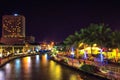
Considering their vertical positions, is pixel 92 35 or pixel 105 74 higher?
pixel 92 35

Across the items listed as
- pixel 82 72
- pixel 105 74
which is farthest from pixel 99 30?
pixel 105 74

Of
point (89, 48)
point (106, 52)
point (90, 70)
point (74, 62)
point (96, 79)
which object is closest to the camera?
point (96, 79)

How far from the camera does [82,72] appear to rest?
30000 millimetres

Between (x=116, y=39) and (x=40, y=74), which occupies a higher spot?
(x=116, y=39)

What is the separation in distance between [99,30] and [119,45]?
21.4 ft

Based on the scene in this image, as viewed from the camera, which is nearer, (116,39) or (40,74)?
(40,74)

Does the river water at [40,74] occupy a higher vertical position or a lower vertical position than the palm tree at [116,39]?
lower

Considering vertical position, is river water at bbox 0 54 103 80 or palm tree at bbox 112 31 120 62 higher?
palm tree at bbox 112 31 120 62

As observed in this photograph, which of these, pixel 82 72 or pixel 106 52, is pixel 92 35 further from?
pixel 82 72

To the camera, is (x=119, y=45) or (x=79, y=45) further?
(x=79, y=45)

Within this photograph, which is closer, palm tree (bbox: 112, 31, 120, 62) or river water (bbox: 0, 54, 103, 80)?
river water (bbox: 0, 54, 103, 80)

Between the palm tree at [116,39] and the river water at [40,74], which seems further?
the palm tree at [116,39]

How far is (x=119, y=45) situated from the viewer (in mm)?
44719

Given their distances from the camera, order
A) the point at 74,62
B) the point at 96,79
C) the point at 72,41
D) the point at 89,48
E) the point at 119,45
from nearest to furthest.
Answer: the point at 96,79, the point at 74,62, the point at 119,45, the point at 89,48, the point at 72,41
